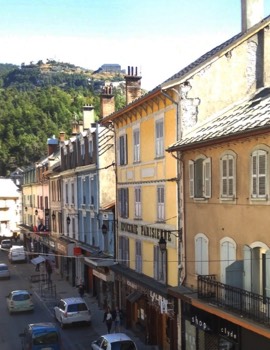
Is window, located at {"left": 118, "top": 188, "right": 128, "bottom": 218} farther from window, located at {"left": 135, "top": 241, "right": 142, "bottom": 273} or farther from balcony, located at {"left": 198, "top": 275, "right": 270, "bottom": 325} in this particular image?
balcony, located at {"left": 198, "top": 275, "right": 270, "bottom": 325}

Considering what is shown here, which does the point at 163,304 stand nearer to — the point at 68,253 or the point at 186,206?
the point at 186,206

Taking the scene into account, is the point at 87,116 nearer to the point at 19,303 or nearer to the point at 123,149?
the point at 123,149

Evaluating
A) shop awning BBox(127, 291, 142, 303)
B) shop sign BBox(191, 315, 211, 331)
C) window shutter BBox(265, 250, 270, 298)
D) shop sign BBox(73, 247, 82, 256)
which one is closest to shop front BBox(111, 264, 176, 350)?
shop awning BBox(127, 291, 142, 303)

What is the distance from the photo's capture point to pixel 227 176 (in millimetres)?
16703

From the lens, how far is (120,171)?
28.0 metres

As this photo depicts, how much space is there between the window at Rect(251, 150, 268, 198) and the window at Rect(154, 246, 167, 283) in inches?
297

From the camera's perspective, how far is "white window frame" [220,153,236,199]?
16.3 m

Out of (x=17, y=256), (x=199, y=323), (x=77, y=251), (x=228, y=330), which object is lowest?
(x=17, y=256)

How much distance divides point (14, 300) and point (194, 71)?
19000 millimetres

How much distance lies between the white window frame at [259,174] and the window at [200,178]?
2.64 meters

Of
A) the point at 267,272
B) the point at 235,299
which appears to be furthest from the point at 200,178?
the point at 267,272

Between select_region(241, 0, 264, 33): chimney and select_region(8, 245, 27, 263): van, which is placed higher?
select_region(241, 0, 264, 33): chimney

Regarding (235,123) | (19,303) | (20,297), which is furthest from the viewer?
(20,297)

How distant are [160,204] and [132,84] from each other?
9.50m
